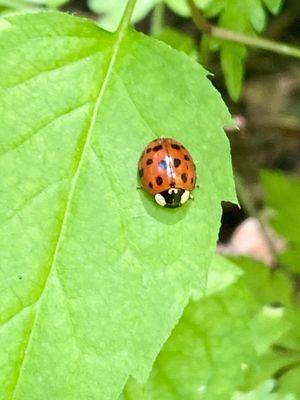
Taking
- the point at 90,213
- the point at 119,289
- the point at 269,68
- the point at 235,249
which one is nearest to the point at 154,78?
the point at 90,213

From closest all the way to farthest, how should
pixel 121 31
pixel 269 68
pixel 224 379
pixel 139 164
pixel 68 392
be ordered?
pixel 68 392
pixel 139 164
pixel 121 31
pixel 224 379
pixel 269 68

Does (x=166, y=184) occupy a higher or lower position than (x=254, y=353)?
higher

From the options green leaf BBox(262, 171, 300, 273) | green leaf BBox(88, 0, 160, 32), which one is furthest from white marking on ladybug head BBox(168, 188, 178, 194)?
green leaf BBox(88, 0, 160, 32)

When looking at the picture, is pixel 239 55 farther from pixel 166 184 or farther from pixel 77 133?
pixel 77 133

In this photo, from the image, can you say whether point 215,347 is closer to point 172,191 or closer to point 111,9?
point 172,191

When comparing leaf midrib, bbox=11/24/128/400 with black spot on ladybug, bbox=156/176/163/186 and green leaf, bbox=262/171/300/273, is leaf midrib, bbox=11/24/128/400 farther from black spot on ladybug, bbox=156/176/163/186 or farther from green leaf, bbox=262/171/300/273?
green leaf, bbox=262/171/300/273

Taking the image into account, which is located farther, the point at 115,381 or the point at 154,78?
the point at 154,78

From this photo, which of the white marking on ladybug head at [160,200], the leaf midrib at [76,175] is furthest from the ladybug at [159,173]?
the leaf midrib at [76,175]
